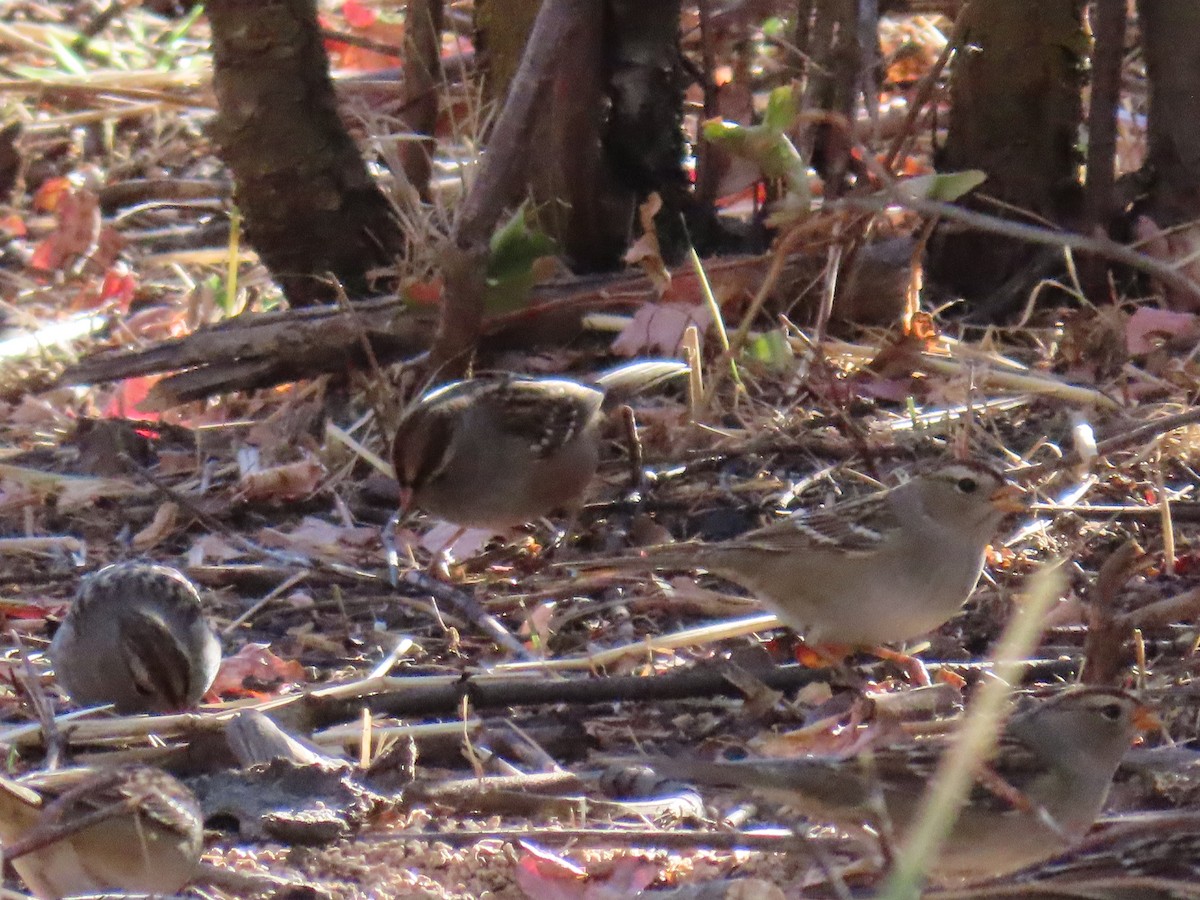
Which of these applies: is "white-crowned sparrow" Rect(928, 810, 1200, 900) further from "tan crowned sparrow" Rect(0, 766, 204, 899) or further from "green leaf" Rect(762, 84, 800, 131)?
"green leaf" Rect(762, 84, 800, 131)

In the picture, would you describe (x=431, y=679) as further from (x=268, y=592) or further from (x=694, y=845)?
(x=694, y=845)

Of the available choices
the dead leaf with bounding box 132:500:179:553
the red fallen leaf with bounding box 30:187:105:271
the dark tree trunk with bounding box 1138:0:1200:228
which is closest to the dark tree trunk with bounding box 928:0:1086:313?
the dark tree trunk with bounding box 1138:0:1200:228

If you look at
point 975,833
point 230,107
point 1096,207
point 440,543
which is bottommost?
point 440,543

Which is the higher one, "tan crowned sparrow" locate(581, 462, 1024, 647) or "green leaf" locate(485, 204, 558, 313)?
"green leaf" locate(485, 204, 558, 313)

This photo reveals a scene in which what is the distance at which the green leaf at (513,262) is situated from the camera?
19.3 ft

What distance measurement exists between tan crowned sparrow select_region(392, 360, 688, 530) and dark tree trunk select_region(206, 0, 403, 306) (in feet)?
2.86

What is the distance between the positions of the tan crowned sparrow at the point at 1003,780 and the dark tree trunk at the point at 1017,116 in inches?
137

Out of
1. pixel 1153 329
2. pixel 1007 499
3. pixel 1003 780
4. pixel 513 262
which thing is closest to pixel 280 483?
pixel 513 262

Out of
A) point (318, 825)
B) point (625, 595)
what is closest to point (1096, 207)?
point (625, 595)

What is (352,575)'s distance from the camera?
5.12 metres

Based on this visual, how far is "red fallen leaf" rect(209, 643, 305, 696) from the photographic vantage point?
4.56 meters

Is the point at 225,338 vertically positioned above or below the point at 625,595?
above

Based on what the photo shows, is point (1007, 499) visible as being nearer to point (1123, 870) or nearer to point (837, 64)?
point (1123, 870)

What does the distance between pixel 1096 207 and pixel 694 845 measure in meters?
4.08
